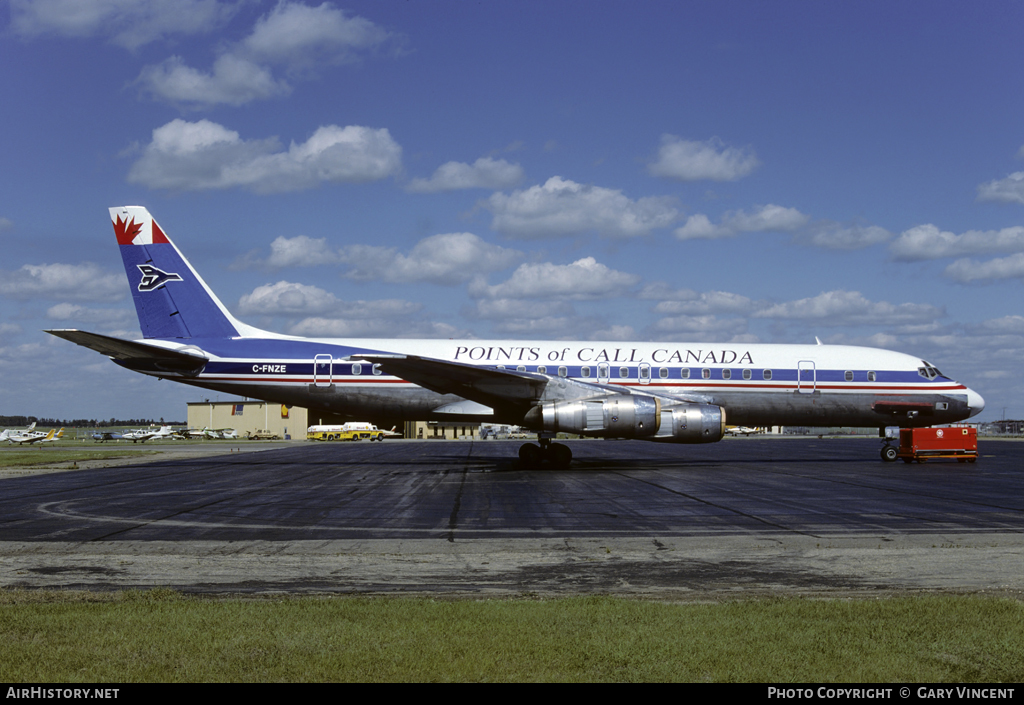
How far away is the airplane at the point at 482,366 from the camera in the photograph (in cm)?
2711

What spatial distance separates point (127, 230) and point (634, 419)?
63.8 ft

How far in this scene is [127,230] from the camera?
94.4ft

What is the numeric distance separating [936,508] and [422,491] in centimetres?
1128

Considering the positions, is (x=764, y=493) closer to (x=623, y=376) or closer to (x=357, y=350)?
(x=623, y=376)

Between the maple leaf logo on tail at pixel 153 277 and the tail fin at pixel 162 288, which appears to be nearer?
the tail fin at pixel 162 288

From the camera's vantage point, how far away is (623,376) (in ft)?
91.8

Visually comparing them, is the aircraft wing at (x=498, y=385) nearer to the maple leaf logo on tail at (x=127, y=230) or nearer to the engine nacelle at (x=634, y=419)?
the engine nacelle at (x=634, y=419)

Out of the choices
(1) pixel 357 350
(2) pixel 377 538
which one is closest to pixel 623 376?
(1) pixel 357 350

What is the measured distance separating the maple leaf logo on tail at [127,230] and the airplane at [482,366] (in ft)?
0.16

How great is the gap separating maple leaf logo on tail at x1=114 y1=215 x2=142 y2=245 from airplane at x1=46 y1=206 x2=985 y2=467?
0.05m

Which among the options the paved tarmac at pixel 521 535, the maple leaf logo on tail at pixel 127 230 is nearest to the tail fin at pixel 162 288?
the maple leaf logo on tail at pixel 127 230

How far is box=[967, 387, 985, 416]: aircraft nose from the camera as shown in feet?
101

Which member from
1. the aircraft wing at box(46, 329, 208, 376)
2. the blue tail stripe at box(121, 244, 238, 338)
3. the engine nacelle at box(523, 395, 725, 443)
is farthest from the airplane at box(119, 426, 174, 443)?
the engine nacelle at box(523, 395, 725, 443)
